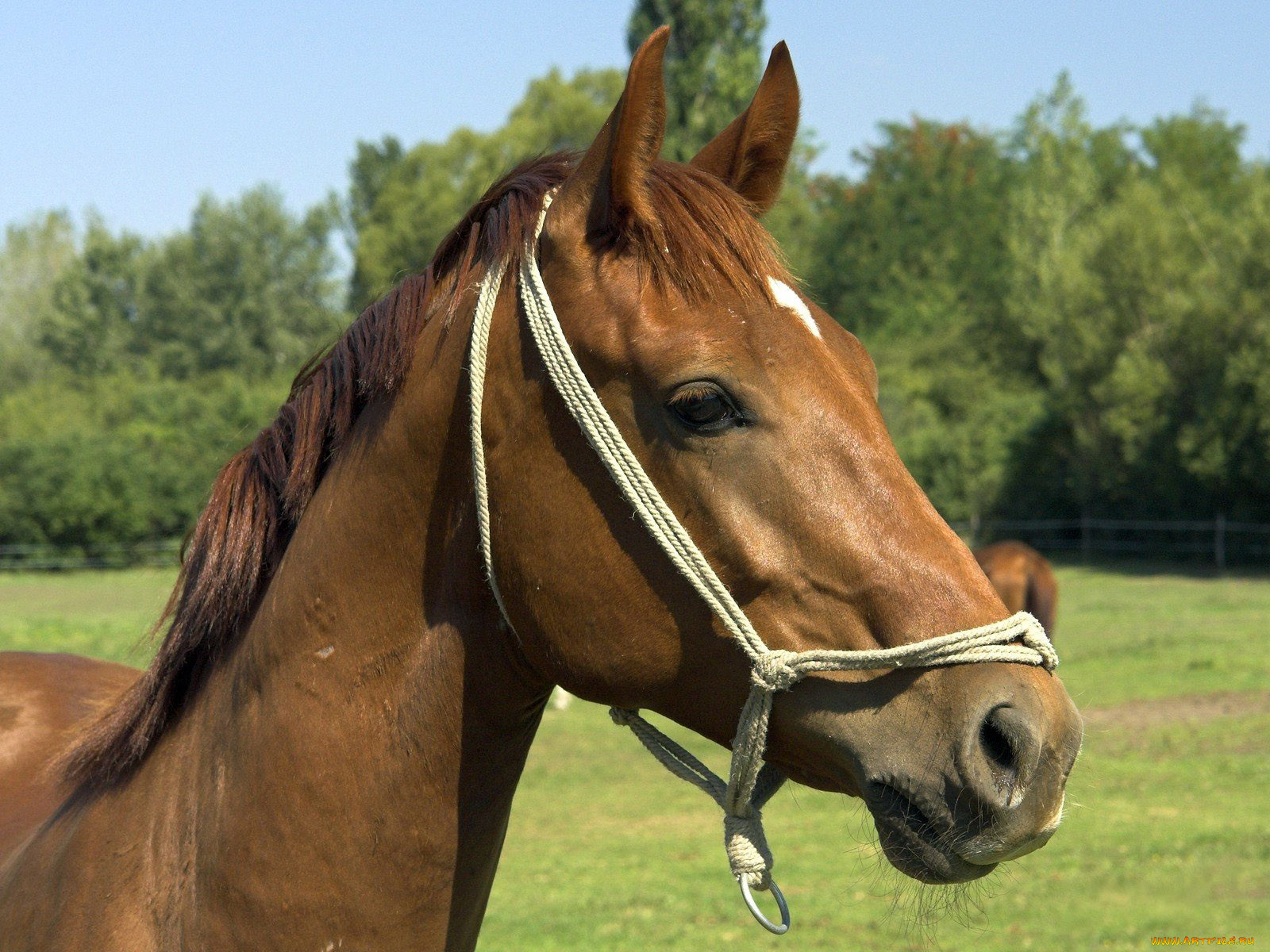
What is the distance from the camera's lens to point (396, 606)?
188 cm

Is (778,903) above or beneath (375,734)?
beneath

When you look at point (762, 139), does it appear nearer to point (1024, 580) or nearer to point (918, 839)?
point (918, 839)

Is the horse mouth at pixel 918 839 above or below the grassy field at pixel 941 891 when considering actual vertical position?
above

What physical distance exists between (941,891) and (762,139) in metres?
1.30

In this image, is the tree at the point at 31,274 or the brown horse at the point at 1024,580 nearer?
the brown horse at the point at 1024,580

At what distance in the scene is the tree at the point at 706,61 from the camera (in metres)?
25.9

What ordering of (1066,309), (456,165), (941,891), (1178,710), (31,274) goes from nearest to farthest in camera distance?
(941,891) → (1178,710) → (1066,309) → (456,165) → (31,274)

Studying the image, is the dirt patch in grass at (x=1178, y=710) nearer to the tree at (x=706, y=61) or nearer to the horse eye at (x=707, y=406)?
the horse eye at (x=707, y=406)

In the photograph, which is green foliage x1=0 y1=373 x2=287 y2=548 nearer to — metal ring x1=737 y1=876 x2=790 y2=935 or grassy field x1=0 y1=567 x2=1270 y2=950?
grassy field x1=0 y1=567 x2=1270 y2=950

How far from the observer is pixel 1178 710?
12.3m

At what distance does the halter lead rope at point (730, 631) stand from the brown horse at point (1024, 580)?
43.2ft

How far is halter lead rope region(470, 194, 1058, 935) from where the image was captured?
1.59 metres

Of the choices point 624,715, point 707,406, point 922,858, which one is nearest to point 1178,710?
point 624,715

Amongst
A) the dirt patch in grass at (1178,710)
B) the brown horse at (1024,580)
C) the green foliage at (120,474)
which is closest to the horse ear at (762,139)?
the dirt patch in grass at (1178,710)
